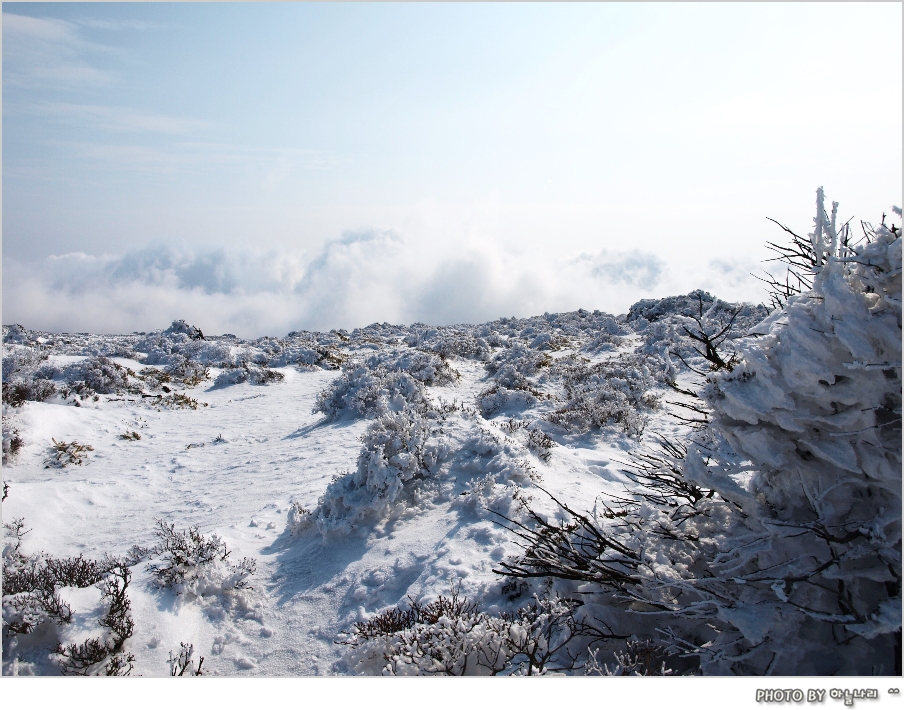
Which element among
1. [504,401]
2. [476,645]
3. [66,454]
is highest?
[476,645]

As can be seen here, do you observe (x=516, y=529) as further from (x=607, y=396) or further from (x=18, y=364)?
(x=18, y=364)

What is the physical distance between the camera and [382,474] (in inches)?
243

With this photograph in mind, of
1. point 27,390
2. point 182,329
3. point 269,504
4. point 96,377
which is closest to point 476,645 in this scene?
point 269,504

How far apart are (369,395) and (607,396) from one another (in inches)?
210

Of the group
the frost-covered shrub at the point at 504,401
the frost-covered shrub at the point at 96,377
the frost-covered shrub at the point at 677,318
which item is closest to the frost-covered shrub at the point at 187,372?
the frost-covered shrub at the point at 96,377

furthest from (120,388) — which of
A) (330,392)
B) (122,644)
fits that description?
(122,644)

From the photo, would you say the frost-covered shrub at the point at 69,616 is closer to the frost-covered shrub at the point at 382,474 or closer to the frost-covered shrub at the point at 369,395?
the frost-covered shrub at the point at 382,474

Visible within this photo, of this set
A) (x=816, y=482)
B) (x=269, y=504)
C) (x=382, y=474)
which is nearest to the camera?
(x=816, y=482)

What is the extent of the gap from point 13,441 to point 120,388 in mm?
4886

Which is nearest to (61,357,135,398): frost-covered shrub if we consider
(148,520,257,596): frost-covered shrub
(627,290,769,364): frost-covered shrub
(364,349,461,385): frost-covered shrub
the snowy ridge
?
the snowy ridge

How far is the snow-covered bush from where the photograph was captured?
2498 millimetres

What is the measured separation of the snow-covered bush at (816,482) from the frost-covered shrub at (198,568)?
3.79 metres

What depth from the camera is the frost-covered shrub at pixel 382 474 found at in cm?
594
